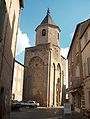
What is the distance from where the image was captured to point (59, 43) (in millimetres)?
42969

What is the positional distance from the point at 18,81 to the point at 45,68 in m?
6.34

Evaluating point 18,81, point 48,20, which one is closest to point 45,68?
point 18,81

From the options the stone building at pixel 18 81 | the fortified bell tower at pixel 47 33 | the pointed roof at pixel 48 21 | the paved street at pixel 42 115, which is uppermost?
the pointed roof at pixel 48 21

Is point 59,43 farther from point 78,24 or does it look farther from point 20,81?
point 78,24

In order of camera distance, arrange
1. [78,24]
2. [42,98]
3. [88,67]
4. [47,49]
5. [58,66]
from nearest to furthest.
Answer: [88,67] < [78,24] < [42,98] < [47,49] < [58,66]

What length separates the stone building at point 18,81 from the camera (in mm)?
35381

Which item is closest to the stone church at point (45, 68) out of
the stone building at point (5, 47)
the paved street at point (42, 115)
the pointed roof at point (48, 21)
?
the pointed roof at point (48, 21)

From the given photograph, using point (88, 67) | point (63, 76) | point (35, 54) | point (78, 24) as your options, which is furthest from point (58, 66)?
point (88, 67)

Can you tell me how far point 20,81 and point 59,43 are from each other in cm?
1364

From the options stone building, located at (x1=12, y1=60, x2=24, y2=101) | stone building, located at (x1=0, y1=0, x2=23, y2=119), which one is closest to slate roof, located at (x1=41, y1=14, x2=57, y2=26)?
stone building, located at (x1=12, y1=60, x2=24, y2=101)

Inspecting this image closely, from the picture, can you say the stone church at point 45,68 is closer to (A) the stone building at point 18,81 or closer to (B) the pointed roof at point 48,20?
(B) the pointed roof at point 48,20

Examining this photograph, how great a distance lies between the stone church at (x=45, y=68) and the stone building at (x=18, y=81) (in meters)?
1.45

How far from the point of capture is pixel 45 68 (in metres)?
37.5

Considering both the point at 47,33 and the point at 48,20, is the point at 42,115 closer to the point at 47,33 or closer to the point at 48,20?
the point at 47,33
